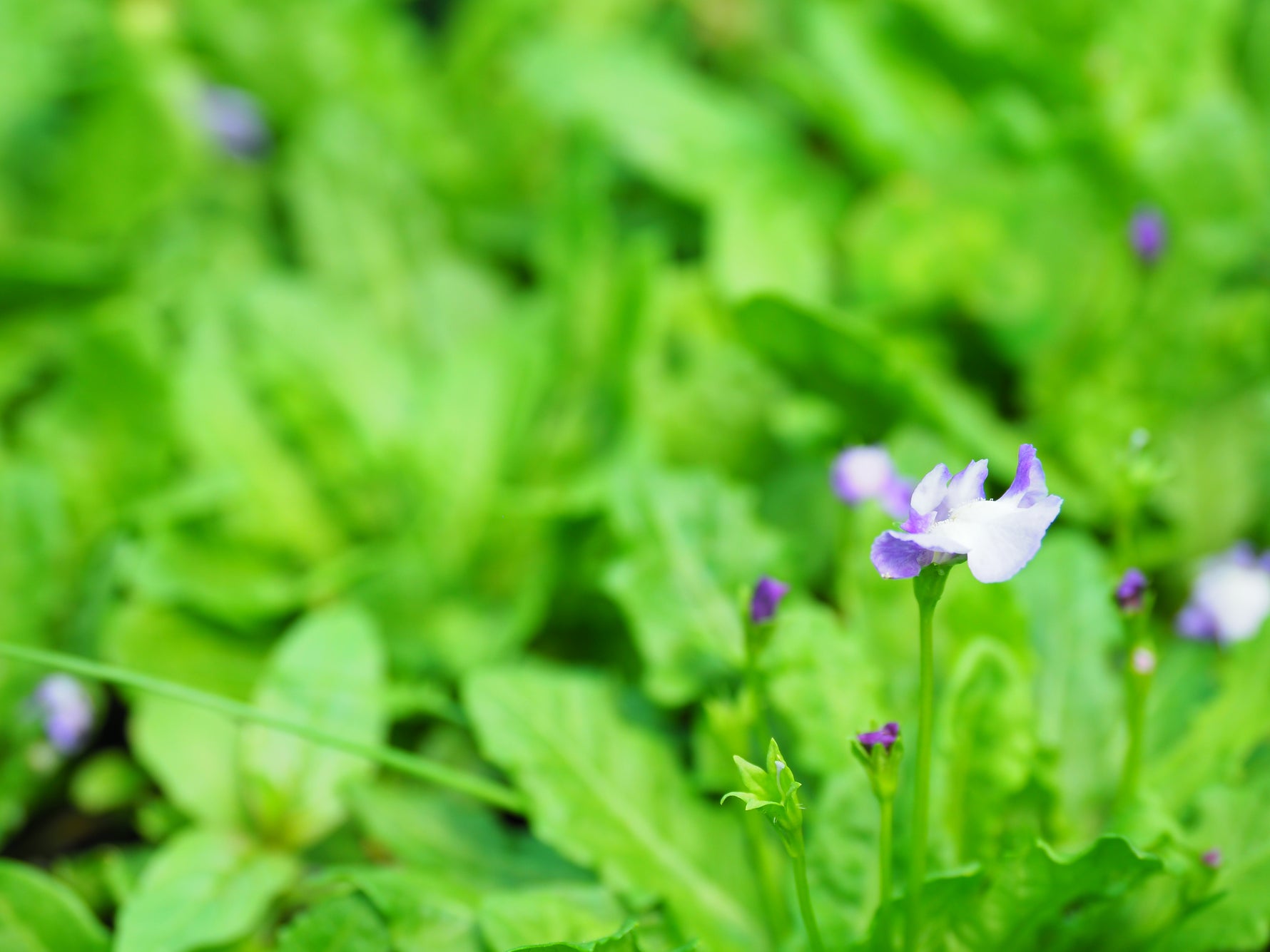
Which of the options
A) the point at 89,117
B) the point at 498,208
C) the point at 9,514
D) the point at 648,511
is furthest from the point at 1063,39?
the point at 9,514

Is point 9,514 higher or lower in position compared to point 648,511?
lower

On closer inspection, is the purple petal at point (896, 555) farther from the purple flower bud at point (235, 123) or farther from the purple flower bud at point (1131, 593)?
the purple flower bud at point (235, 123)

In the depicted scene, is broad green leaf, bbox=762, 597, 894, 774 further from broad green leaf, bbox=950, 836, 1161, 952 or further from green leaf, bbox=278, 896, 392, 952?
green leaf, bbox=278, 896, 392, 952

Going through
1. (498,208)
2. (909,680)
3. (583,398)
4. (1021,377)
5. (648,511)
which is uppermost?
(498,208)

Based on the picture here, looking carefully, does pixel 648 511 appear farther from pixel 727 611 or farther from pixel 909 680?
pixel 909 680

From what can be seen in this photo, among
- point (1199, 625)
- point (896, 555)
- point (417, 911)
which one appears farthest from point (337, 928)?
point (1199, 625)

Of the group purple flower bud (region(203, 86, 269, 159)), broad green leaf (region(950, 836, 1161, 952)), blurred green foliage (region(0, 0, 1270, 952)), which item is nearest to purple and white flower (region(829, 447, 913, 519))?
blurred green foliage (region(0, 0, 1270, 952))

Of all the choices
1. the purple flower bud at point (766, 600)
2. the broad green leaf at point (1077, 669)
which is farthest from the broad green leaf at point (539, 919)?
the broad green leaf at point (1077, 669)

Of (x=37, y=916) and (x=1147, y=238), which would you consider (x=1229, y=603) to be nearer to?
(x=1147, y=238)
